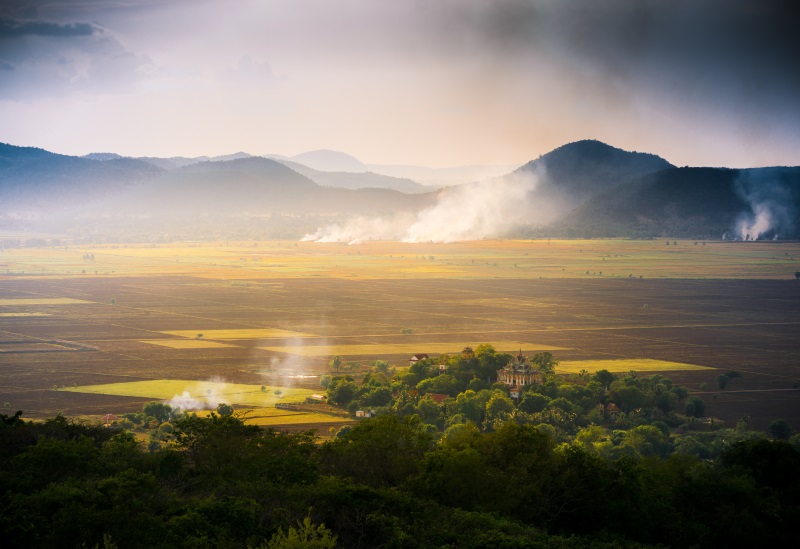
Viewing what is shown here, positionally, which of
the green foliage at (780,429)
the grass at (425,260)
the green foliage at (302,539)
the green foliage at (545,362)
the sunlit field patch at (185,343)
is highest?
the grass at (425,260)

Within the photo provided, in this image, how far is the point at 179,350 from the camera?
62531 mm

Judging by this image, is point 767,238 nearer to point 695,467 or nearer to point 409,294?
point 409,294

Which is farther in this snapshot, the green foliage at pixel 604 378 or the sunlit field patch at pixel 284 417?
the green foliage at pixel 604 378

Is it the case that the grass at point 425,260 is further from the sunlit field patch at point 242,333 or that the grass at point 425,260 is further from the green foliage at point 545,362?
the green foliage at point 545,362

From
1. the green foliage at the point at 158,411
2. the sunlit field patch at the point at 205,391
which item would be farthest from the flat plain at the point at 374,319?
the green foliage at the point at 158,411

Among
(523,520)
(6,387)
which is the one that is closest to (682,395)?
(523,520)

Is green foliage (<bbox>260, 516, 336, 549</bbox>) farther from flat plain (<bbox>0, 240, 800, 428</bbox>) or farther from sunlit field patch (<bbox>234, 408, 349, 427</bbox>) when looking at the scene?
flat plain (<bbox>0, 240, 800, 428</bbox>)

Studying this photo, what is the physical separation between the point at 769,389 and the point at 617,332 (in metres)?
21.5

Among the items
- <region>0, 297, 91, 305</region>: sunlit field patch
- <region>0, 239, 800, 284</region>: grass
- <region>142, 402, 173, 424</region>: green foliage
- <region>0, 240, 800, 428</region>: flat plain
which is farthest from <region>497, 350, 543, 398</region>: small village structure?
<region>0, 239, 800, 284</region>: grass

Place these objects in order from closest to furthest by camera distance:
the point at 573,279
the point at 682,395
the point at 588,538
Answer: the point at 588,538 → the point at 682,395 → the point at 573,279

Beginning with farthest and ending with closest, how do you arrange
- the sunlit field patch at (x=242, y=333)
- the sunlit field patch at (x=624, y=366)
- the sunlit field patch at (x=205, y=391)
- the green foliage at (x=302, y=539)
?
the sunlit field patch at (x=242, y=333)
the sunlit field patch at (x=624, y=366)
the sunlit field patch at (x=205, y=391)
the green foliage at (x=302, y=539)

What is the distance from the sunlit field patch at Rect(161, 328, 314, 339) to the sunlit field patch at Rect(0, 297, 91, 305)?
23375 millimetres

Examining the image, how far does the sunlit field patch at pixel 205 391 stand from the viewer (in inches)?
1813

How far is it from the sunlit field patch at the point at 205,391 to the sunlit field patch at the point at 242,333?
16860 mm
